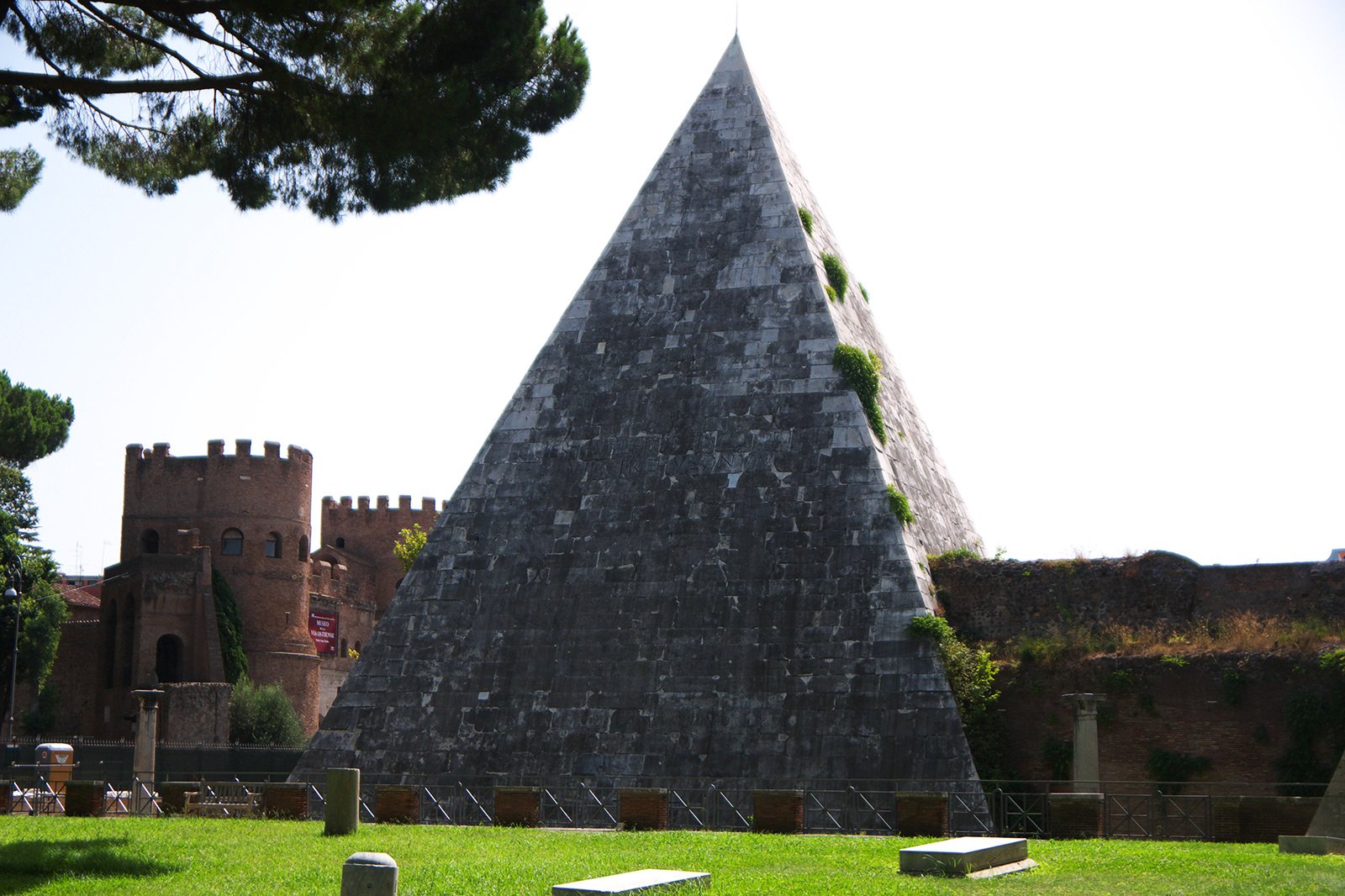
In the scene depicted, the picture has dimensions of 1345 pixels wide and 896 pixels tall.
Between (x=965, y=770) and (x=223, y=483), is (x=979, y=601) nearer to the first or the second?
(x=965, y=770)

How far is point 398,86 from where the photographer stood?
12.1 metres

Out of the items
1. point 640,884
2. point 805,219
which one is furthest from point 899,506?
point 640,884

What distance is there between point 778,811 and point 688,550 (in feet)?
14.2

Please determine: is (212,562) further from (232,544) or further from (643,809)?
(643,809)

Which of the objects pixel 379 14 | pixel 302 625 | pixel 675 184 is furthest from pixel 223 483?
pixel 379 14

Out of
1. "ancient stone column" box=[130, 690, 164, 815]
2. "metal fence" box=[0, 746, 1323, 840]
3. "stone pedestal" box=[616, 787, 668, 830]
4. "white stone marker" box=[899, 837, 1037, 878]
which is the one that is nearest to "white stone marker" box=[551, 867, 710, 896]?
"white stone marker" box=[899, 837, 1037, 878]

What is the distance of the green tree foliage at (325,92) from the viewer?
12047 mm

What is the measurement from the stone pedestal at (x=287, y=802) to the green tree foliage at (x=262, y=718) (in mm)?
21915

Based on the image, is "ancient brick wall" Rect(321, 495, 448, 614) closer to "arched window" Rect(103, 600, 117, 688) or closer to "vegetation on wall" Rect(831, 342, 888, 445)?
"arched window" Rect(103, 600, 117, 688)

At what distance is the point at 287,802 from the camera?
15.9 metres

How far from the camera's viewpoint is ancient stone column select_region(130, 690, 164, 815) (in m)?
17.4

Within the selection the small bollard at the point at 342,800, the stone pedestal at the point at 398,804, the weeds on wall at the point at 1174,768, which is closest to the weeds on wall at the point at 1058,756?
the weeds on wall at the point at 1174,768

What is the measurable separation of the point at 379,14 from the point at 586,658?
816 centimetres

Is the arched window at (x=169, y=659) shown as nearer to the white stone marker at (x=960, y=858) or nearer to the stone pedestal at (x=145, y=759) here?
the stone pedestal at (x=145, y=759)
